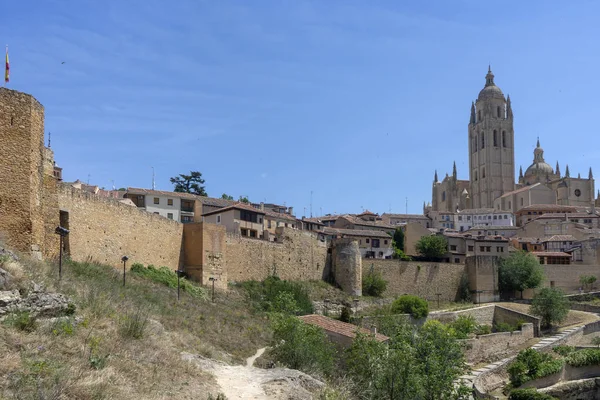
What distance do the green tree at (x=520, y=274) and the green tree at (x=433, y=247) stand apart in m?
5.28

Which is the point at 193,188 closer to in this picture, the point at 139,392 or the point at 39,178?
the point at 39,178

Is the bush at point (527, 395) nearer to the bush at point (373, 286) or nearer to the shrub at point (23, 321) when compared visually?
the shrub at point (23, 321)

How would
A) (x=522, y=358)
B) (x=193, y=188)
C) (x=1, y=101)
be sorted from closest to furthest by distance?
(x=1, y=101), (x=522, y=358), (x=193, y=188)

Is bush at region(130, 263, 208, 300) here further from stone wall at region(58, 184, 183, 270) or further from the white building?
the white building

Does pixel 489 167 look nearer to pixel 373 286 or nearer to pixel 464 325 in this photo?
pixel 373 286

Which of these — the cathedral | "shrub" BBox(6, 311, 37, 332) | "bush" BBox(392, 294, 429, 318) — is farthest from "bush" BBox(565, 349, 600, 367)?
the cathedral

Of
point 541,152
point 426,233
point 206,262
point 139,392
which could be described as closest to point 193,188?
point 426,233

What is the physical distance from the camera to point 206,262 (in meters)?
33.2

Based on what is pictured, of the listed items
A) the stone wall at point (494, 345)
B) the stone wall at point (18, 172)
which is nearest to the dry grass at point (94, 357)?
the stone wall at point (18, 172)

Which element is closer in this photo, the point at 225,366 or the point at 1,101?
the point at 225,366

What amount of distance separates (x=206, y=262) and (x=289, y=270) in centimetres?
1046

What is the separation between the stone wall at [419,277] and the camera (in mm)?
50312

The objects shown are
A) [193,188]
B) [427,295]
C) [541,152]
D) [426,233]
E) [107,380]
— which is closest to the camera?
[107,380]

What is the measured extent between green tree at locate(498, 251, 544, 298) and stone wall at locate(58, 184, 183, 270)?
3165cm
